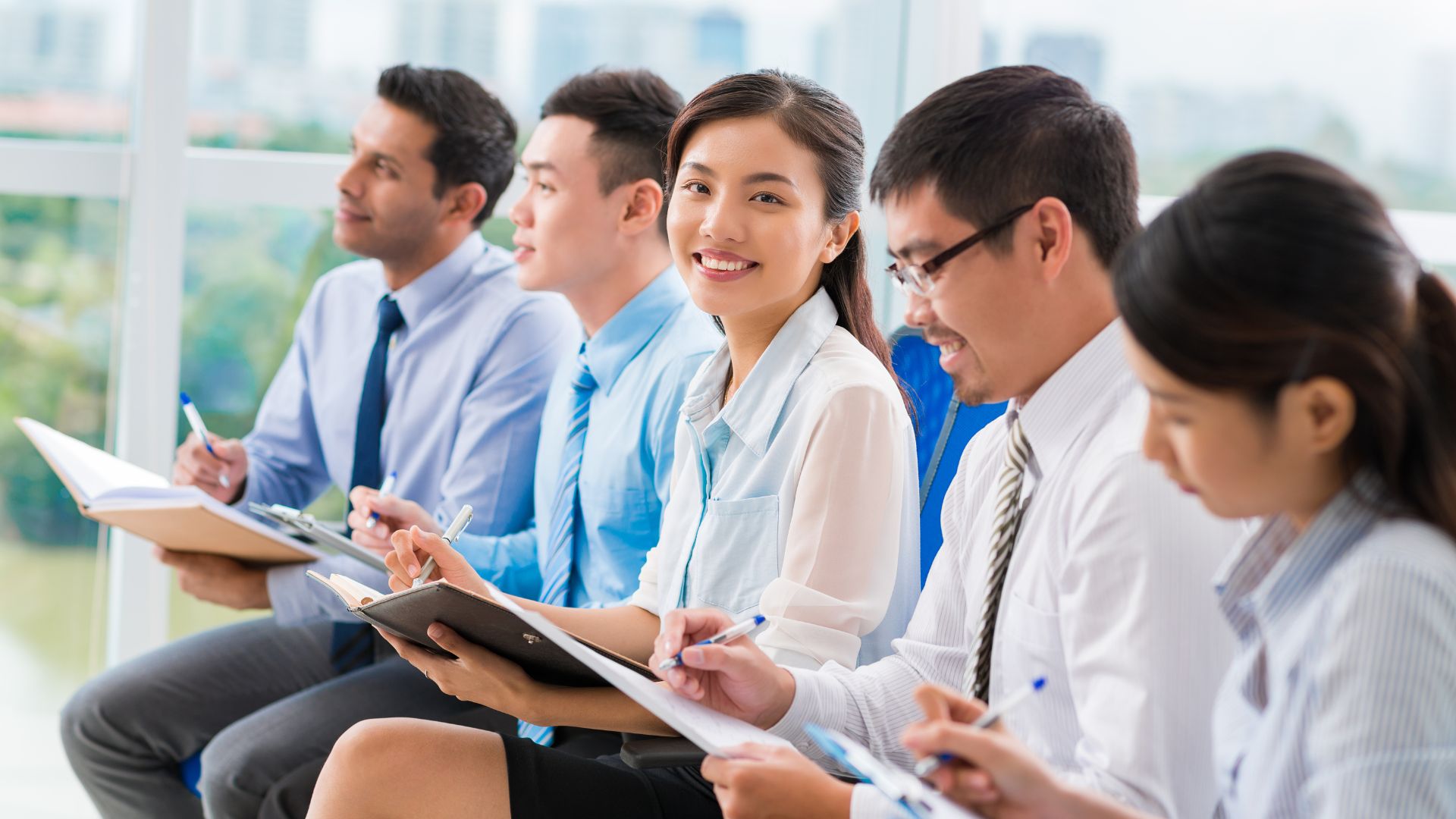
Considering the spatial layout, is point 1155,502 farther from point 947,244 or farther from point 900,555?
point 900,555

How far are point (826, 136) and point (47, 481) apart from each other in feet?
Answer: 7.64

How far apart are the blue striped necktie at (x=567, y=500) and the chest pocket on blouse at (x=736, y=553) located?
1.40ft

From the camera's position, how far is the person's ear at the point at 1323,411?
937 mm

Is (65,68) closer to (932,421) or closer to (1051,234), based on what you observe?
(932,421)

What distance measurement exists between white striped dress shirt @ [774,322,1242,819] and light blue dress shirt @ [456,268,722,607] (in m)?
0.61

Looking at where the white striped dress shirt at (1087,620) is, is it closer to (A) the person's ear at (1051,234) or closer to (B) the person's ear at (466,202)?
(A) the person's ear at (1051,234)

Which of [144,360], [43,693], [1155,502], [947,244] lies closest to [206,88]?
[144,360]

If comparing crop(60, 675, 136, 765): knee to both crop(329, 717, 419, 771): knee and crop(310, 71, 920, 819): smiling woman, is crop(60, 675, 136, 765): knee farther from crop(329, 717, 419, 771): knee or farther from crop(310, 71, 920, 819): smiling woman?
crop(329, 717, 419, 771): knee

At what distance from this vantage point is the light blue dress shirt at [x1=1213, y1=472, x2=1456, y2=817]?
2.92ft

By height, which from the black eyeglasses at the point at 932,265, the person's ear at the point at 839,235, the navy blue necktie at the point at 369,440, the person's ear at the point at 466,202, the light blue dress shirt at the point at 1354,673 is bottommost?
the navy blue necktie at the point at 369,440

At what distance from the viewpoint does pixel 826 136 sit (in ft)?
5.86

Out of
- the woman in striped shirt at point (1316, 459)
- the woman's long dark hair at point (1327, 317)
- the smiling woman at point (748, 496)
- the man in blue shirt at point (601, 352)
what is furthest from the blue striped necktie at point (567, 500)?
the woman's long dark hair at point (1327, 317)

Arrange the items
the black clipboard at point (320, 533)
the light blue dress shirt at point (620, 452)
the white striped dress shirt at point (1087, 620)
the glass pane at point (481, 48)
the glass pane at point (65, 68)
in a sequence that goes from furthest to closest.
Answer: the glass pane at point (481, 48)
the glass pane at point (65, 68)
the light blue dress shirt at point (620, 452)
the black clipboard at point (320, 533)
the white striped dress shirt at point (1087, 620)

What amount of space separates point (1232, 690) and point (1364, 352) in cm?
30
